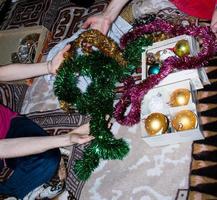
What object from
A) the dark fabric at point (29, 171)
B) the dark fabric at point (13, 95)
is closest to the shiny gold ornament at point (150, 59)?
the dark fabric at point (29, 171)

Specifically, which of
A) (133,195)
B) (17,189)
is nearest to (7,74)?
(17,189)

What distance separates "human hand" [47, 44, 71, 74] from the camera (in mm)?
1536

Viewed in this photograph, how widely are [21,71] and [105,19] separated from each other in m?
0.46

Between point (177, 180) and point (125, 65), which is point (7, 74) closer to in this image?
point (125, 65)

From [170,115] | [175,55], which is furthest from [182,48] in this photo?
[170,115]

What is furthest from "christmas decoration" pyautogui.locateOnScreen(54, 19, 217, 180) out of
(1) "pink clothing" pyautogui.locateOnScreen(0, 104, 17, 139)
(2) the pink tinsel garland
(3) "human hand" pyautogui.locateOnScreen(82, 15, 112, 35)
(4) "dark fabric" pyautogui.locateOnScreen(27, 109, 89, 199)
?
(1) "pink clothing" pyautogui.locateOnScreen(0, 104, 17, 139)

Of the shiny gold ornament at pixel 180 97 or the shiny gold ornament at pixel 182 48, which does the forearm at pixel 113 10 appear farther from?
the shiny gold ornament at pixel 180 97

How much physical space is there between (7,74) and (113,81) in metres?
0.54

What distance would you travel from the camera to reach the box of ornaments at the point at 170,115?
129 centimetres

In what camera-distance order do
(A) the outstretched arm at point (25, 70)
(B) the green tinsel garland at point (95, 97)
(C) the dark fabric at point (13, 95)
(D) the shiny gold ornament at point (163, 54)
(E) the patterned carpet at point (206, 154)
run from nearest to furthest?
(E) the patterned carpet at point (206, 154)
(B) the green tinsel garland at point (95, 97)
(D) the shiny gold ornament at point (163, 54)
(A) the outstretched arm at point (25, 70)
(C) the dark fabric at point (13, 95)

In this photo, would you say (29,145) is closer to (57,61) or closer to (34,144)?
(34,144)

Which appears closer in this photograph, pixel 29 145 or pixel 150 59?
pixel 29 145

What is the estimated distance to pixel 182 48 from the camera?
1.46 meters

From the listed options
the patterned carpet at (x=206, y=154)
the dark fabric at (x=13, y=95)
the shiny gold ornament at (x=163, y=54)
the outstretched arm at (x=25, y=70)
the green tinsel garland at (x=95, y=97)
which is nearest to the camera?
the patterned carpet at (x=206, y=154)
